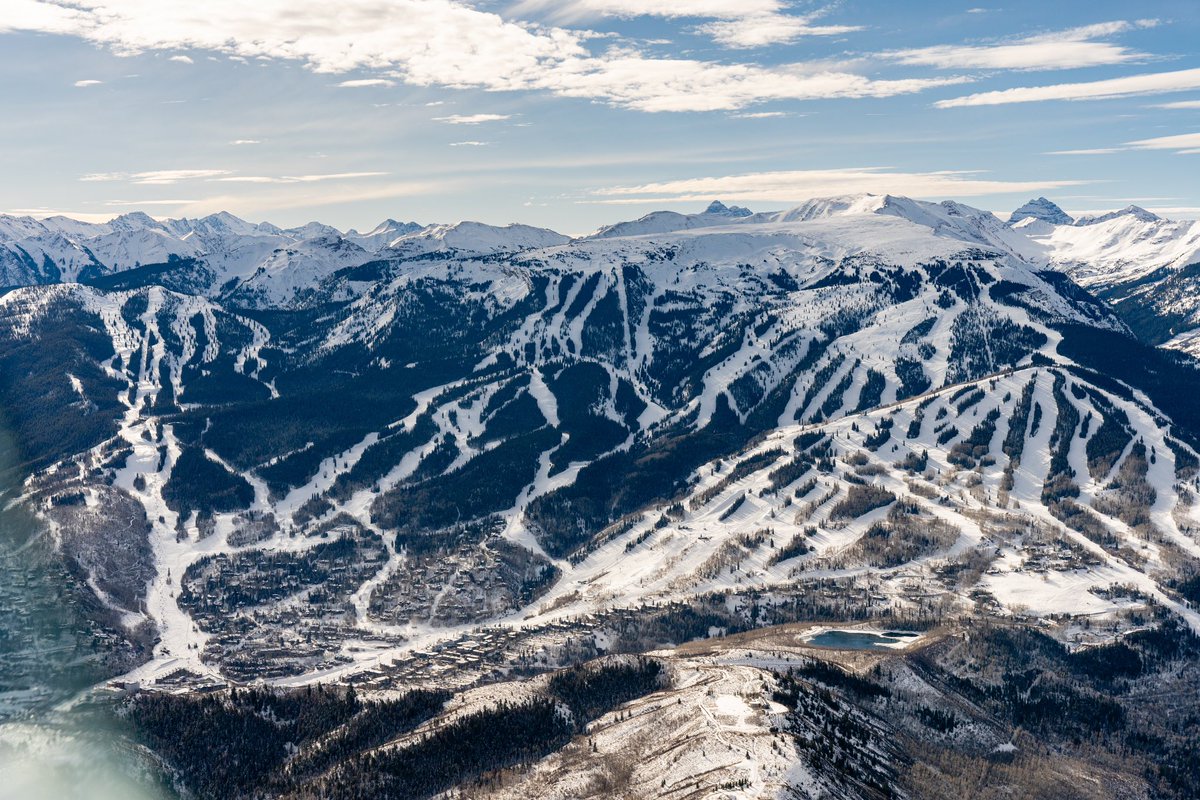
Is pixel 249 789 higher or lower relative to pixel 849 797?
lower

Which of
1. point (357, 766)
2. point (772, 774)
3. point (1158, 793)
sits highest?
point (772, 774)

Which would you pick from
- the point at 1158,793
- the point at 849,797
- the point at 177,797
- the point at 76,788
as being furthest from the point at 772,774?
the point at 76,788

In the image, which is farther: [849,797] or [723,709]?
[723,709]

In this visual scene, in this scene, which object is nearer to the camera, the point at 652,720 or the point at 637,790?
the point at 637,790

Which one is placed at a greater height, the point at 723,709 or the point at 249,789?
the point at 723,709

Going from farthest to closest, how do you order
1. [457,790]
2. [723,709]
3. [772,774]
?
[723,709], [457,790], [772,774]

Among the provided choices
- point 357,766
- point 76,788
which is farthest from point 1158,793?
point 76,788

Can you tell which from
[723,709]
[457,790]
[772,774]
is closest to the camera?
[772,774]

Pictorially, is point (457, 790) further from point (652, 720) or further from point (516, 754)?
point (652, 720)

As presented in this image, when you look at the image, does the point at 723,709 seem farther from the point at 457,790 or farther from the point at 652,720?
the point at 457,790
